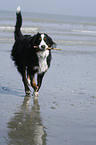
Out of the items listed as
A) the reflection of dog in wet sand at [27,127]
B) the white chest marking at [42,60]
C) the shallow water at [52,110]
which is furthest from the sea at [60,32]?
the reflection of dog in wet sand at [27,127]

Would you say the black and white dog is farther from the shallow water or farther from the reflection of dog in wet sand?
the reflection of dog in wet sand

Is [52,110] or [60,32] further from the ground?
[52,110]

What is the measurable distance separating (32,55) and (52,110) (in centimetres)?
138

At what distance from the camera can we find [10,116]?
4867 mm

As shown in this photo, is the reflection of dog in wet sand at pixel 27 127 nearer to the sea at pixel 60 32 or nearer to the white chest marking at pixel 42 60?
the white chest marking at pixel 42 60

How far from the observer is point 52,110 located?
17.4 ft

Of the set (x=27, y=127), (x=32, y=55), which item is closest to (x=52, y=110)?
(x=27, y=127)

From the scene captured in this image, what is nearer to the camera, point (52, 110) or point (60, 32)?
point (52, 110)

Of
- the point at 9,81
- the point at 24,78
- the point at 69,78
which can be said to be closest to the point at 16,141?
the point at 24,78

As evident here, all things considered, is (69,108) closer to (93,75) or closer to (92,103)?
(92,103)

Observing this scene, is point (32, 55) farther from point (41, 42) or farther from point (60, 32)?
point (60, 32)

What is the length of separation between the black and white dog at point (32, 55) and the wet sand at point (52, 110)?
0.34 meters

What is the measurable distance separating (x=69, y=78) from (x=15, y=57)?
1.58m

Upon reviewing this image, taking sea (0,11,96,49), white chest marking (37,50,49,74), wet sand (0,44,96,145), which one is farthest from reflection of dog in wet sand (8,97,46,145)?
sea (0,11,96,49)
